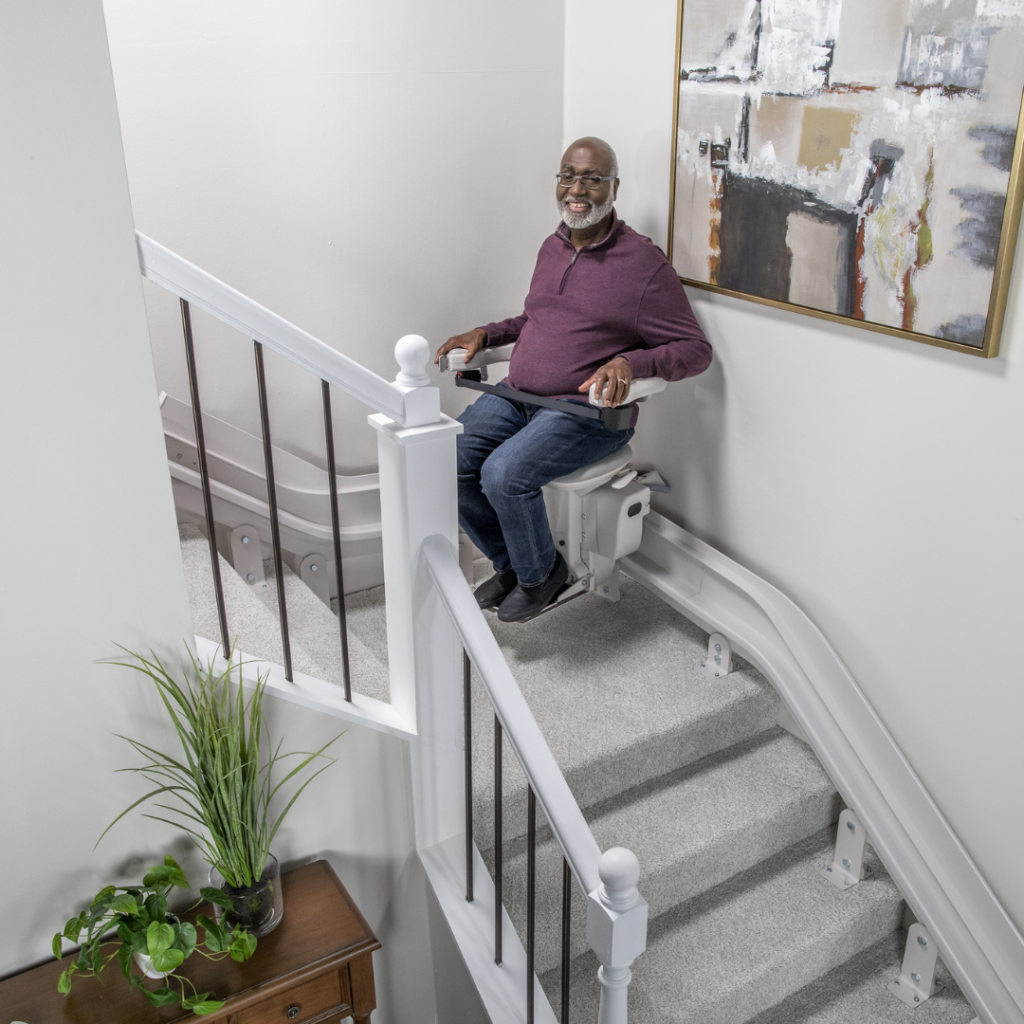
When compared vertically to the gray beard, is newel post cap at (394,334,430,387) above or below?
below

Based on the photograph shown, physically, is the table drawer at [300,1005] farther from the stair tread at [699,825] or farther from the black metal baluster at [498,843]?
the stair tread at [699,825]

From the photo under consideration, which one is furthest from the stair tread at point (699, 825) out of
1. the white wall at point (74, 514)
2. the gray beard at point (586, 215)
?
the gray beard at point (586, 215)

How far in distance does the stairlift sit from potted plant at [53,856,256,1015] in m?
1.25

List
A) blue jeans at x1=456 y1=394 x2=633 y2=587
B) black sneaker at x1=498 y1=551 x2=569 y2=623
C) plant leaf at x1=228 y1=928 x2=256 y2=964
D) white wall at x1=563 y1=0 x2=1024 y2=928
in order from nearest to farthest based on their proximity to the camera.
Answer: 1. plant leaf at x1=228 y1=928 x2=256 y2=964
2. white wall at x1=563 y1=0 x2=1024 y2=928
3. blue jeans at x1=456 y1=394 x2=633 y2=587
4. black sneaker at x1=498 y1=551 x2=569 y2=623

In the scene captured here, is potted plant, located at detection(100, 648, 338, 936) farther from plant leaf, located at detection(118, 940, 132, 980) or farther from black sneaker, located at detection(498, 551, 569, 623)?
black sneaker, located at detection(498, 551, 569, 623)

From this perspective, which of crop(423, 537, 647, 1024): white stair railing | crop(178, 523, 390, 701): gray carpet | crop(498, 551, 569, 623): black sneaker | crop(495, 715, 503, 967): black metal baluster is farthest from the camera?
crop(498, 551, 569, 623): black sneaker

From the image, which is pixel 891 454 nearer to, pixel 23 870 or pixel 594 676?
pixel 594 676

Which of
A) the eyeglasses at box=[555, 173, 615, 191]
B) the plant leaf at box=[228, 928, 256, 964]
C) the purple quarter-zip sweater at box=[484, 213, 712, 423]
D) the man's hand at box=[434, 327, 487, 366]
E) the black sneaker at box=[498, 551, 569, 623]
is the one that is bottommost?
the plant leaf at box=[228, 928, 256, 964]

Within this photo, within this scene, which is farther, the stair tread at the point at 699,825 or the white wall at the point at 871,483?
the stair tread at the point at 699,825

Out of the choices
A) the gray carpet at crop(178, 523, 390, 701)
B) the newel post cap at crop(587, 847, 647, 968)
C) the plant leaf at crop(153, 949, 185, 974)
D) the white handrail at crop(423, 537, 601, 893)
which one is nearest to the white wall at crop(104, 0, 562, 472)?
the gray carpet at crop(178, 523, 390, 701)

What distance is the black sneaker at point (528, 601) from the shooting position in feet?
8.67

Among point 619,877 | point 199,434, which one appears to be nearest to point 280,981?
point 619,877

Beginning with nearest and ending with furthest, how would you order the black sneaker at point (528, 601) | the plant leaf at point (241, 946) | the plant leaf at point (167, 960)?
the plant leaf at point (167, 960), the plant leaf at point (241, 946), the black sneaker at point (528, 601)

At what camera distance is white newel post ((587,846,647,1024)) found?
1436mm
